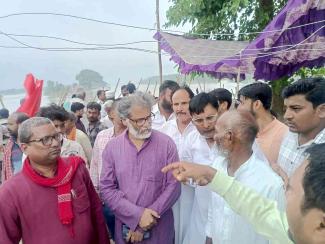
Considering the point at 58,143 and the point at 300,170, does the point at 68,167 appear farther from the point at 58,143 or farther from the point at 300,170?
the point at 300,170

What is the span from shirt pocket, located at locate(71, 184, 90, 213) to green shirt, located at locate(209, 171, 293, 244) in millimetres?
1089

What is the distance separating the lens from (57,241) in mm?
2445

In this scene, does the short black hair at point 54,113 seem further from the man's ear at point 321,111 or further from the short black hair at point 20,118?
the man's ear at point 321,111

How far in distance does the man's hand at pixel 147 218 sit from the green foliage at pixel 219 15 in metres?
8.58

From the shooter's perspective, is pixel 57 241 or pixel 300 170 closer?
pixel 300 170

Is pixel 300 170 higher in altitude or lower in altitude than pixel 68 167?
higher

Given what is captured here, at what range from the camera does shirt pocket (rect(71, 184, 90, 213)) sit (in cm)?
253

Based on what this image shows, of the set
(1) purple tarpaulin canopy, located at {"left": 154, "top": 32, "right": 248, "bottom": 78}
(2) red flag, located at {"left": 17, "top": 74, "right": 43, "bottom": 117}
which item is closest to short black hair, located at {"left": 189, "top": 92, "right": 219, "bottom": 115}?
(2) red flag, located at {"left": 17, "top": 74, "right": 43, "bottom": 117}

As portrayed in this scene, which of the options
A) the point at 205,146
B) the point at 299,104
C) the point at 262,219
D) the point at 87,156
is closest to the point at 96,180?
the point at 87,156

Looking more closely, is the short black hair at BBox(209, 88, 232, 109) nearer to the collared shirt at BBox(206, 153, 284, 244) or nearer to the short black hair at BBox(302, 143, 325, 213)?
the collared shirt at BBox(206, 153, 284, 244)

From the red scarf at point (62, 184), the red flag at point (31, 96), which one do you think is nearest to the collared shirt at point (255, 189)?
the red scarf at point (62, 184)

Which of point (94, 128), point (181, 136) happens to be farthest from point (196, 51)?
point (181, 136)

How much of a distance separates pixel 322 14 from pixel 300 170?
4.25 metres

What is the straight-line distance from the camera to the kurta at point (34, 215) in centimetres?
235
